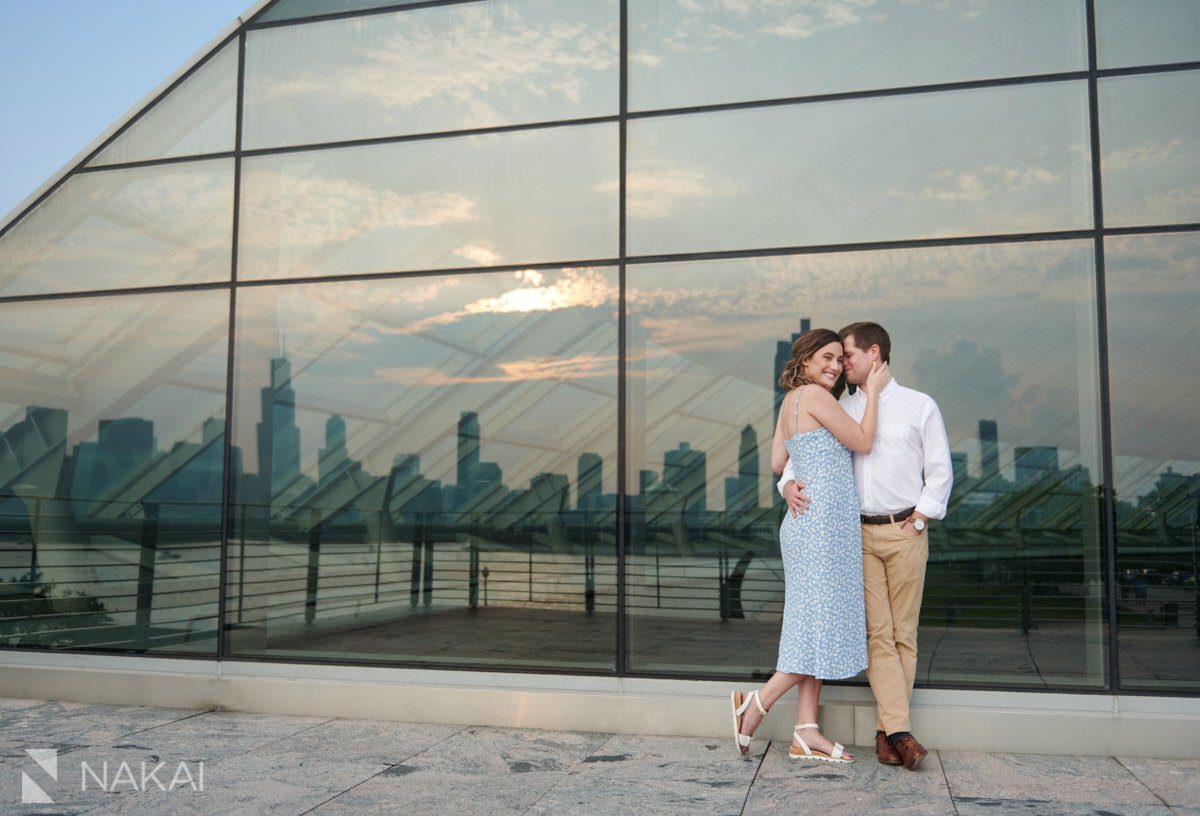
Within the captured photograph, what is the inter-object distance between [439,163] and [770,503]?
2.54 metres

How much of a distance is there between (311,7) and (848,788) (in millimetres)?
4909

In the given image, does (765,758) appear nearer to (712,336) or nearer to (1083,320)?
(712,336)

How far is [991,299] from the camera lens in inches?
182

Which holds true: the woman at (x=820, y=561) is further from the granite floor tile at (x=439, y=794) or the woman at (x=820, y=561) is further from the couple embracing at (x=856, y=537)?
the granite floor tile at (x=439, y=794)

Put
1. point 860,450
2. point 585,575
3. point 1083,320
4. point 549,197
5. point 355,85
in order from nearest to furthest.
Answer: point 860,450
point 1083,320
point 585,575
point 549,197
point 355,85

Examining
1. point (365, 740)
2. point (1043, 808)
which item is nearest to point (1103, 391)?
point (1043, 808)

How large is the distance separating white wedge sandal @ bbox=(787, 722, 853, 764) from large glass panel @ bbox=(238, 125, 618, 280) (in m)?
2.43

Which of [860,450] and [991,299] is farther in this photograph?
[991,299]

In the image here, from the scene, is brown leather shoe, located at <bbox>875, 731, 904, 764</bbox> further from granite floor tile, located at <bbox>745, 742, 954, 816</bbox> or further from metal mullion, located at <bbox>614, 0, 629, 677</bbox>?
metal mullion, located at <bbox>614, 0, 629, 677</bbox>

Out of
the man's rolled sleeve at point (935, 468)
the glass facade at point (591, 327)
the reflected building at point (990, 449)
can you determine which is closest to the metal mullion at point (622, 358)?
the glass facade at point (591, 327)

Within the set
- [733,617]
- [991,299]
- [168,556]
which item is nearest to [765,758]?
[733,617]

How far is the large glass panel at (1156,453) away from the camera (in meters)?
4.32

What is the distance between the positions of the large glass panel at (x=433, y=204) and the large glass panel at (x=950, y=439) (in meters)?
0.55

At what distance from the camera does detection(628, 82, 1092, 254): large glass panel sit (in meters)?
4.67
